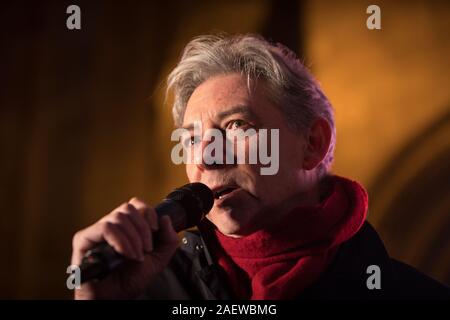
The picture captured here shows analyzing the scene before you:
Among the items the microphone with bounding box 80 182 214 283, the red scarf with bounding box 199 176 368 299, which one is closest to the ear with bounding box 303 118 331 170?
the red scarf with bounding box 199 176 368 299

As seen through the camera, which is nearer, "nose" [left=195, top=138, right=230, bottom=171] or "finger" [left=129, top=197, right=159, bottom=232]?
"finger" [left=129, top=197, right=159, bottom=232]

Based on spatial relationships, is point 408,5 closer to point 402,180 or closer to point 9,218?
point 402,180

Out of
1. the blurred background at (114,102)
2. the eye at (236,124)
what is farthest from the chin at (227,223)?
the blurred background at (114,102)

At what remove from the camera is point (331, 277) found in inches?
43.2

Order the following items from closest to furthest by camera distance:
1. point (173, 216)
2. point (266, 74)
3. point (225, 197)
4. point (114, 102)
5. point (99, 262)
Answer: point (99, 262) < point (173, 216) < point (225, 197) < point (266, 74) < point (114, 102)

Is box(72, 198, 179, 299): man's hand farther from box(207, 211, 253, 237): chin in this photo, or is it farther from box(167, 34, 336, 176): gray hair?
box(167, 34, 336, 176): gray hair

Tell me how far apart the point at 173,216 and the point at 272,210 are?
0.37 m

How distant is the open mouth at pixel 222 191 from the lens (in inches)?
41.1

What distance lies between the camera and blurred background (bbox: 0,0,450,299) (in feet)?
5.83

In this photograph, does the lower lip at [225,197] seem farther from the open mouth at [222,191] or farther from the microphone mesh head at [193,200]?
the microphone mesh head at [193,200]

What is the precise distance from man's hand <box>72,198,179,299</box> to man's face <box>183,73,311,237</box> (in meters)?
0.22

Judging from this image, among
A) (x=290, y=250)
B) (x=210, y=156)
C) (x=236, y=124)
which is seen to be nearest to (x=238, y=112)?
(x=236, y=124)

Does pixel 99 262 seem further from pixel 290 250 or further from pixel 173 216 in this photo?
pixel 290 250

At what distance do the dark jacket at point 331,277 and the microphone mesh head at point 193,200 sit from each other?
25 cm
